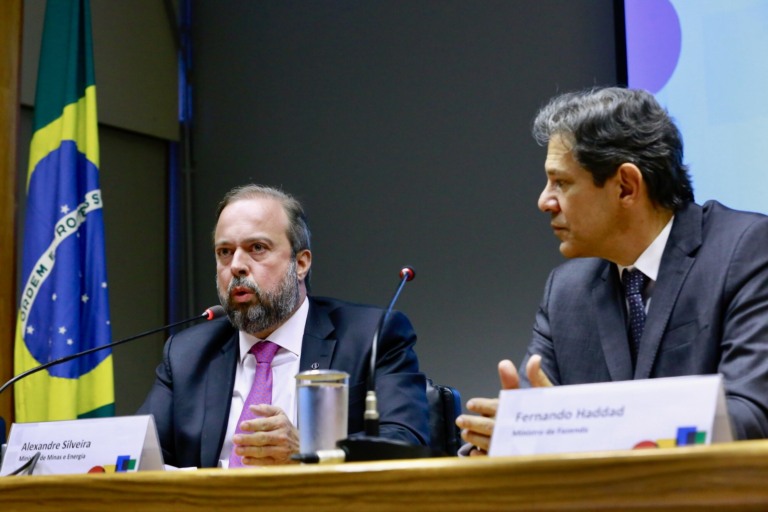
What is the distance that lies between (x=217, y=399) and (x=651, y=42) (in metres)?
2.46

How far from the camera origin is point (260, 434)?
201 centimetres

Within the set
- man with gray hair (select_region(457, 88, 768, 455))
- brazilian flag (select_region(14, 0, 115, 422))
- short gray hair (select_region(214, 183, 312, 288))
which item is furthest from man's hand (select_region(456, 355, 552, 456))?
brazilian flag (select_region(14, 0, 115, 422))

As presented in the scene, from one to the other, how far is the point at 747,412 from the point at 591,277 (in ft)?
2.12

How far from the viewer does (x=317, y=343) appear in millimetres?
2750

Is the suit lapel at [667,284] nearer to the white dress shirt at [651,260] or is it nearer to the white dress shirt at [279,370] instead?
the white dress shirt at [651,260]

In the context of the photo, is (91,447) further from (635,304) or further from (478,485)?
(635,304)

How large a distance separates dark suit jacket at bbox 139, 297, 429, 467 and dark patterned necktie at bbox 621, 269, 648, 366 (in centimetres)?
64

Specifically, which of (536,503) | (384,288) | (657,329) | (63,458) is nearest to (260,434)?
(63,458)

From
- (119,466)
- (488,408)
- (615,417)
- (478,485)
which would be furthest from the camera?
(119,466)

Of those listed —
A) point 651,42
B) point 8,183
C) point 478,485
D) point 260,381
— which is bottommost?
point 478,485

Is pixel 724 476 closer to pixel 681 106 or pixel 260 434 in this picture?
pixel 260 434

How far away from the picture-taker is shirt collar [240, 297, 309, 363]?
9.16 ft

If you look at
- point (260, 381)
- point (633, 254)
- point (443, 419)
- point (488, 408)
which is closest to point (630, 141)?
point (633, 254)

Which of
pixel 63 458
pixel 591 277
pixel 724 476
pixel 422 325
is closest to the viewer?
pixel 724 476
